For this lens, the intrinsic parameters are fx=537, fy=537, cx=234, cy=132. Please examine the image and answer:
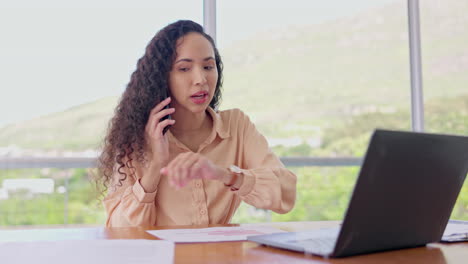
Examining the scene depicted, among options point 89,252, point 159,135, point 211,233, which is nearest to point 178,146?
point 159,135

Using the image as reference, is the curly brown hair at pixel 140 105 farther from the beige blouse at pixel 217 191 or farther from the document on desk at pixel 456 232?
the document on desk at pixel 456 232

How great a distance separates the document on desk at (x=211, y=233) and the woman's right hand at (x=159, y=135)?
0.40 m

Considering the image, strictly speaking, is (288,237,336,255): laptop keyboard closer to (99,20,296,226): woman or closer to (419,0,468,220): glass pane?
(99,20,296,226): woman

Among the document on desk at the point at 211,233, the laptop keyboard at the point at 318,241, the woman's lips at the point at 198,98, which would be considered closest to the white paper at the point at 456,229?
the laptop keyboard at the point at 318,241

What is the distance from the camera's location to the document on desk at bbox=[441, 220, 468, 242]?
3.83ft

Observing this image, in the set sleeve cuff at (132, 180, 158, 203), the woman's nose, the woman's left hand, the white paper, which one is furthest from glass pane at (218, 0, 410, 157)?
the woman's left hand

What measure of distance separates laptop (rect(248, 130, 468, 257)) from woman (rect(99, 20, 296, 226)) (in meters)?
0.65

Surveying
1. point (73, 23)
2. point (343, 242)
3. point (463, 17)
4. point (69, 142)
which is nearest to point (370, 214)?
point (343, 242)

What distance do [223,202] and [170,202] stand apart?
186 mm

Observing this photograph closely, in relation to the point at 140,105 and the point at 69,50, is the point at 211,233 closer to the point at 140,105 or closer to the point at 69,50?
the point at 140,105

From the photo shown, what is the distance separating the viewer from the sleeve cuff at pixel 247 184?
1605 mm

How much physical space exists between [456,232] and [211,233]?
0.58m

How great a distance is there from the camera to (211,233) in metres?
1.32

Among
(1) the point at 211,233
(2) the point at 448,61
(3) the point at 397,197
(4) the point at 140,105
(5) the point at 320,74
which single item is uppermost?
(2) the point at 448,61
